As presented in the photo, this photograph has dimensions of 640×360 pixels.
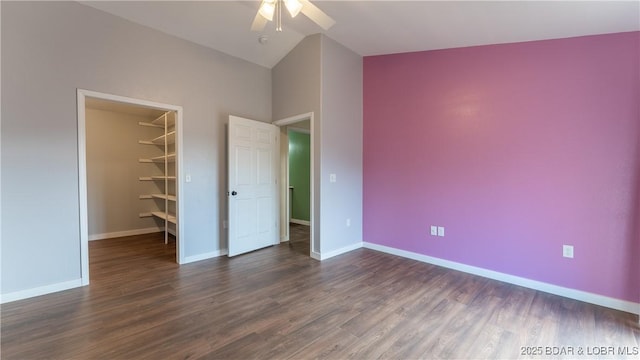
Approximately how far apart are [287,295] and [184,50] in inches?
126

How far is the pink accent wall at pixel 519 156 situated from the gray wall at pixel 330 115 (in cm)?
35

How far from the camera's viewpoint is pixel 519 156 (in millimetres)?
2967

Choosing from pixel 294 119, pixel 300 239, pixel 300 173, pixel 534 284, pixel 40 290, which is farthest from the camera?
pixel 300 173

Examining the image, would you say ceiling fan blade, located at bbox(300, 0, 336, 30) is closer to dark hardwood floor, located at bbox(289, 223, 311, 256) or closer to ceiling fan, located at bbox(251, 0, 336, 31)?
ceiling fan, located at bbox(251, 0, 336, 31)

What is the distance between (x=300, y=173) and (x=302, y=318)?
14.1 ft

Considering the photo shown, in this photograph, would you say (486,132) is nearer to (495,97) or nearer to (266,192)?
(495,97)

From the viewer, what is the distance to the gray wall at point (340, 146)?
3750 millimetres

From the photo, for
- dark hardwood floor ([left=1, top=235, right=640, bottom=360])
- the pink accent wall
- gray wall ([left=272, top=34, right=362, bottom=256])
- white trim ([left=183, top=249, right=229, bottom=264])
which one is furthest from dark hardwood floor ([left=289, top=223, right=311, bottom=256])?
the pink accent wall

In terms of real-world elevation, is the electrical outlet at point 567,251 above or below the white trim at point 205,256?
above

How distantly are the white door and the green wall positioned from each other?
179 centimetres

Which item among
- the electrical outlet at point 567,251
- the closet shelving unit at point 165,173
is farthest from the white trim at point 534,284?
the closet shelving unit at point 165,173

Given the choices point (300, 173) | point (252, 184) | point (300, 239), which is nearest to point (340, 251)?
point (300, 239)

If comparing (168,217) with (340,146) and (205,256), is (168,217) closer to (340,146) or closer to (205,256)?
(205,256)

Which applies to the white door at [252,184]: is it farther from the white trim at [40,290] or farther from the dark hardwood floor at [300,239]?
the white trim at [40,290]
